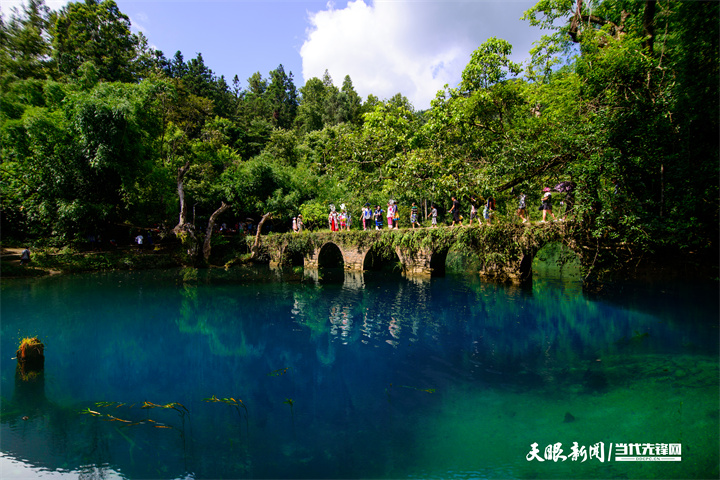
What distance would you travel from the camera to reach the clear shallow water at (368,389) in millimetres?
4445

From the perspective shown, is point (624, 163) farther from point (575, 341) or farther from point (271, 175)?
point (271, 175)

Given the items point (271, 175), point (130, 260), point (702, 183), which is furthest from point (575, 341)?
point (271, 175)

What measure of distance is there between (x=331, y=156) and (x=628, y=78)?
10831mm

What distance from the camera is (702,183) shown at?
7660mm

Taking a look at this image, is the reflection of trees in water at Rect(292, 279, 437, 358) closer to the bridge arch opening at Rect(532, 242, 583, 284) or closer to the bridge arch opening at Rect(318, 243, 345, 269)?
the bridge arch opening at Rect(532, 242, 583, 284)

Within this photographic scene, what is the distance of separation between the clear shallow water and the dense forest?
121 inches

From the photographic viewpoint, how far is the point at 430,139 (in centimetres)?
1305

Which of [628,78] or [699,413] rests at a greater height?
[628,78]

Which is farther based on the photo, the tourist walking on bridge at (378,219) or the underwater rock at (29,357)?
the tourist walking on bridge at (378,219)

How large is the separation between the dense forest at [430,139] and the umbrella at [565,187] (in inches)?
7.8

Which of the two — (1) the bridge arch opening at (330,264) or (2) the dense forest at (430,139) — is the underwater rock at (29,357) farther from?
(1) the bridge arch opening at (330,264)

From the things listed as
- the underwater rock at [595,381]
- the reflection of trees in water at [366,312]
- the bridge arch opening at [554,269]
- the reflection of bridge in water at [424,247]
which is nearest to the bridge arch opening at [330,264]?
the reflection of bridge in water at [424,247]

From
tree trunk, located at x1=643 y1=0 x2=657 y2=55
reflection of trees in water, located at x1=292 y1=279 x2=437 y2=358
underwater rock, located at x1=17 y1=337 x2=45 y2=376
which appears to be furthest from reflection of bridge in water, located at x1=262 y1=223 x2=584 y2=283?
underwater rock, located at x1=17 y1=337 x2=45 y2=376

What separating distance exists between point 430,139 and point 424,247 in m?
6.26
